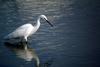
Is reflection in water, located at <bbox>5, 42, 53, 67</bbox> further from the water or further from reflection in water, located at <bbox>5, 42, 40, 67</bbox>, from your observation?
the water

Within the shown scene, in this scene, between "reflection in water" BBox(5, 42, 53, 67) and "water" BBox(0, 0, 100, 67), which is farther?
"water" BBox(0, 0, 100, 67)

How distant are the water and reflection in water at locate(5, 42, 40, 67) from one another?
0.48 feet

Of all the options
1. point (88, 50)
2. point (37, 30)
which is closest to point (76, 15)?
point (37, 30)

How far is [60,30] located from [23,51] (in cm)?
184

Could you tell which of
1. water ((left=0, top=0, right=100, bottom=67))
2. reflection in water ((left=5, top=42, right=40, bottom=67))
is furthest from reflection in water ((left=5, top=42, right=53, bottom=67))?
water ((left=0, top=0, right=100, bottom=67))

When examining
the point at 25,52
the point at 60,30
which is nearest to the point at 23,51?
the point at 25,52

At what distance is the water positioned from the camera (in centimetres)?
1064

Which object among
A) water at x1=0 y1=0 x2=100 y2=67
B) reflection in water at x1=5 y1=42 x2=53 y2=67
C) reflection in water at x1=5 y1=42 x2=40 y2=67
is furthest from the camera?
reflection in water at x1=5 y1=42 x2=40 y2=67

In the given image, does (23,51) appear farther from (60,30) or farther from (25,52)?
(60,30)

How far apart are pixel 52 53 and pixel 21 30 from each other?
5.15 ft

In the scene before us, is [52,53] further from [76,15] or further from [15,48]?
[76,15]

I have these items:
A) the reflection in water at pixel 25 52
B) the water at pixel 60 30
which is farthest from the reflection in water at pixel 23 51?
the water at pixel 60 30

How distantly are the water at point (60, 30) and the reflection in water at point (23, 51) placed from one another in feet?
0.48

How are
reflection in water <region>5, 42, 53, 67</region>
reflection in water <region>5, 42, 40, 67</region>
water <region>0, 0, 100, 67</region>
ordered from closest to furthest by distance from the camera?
reflection in water <region>5, 42, 53, 67</region> < water <region>0, 0, 100, 67</region> < reflection in water <region>5, 42, 40, 67</region>
